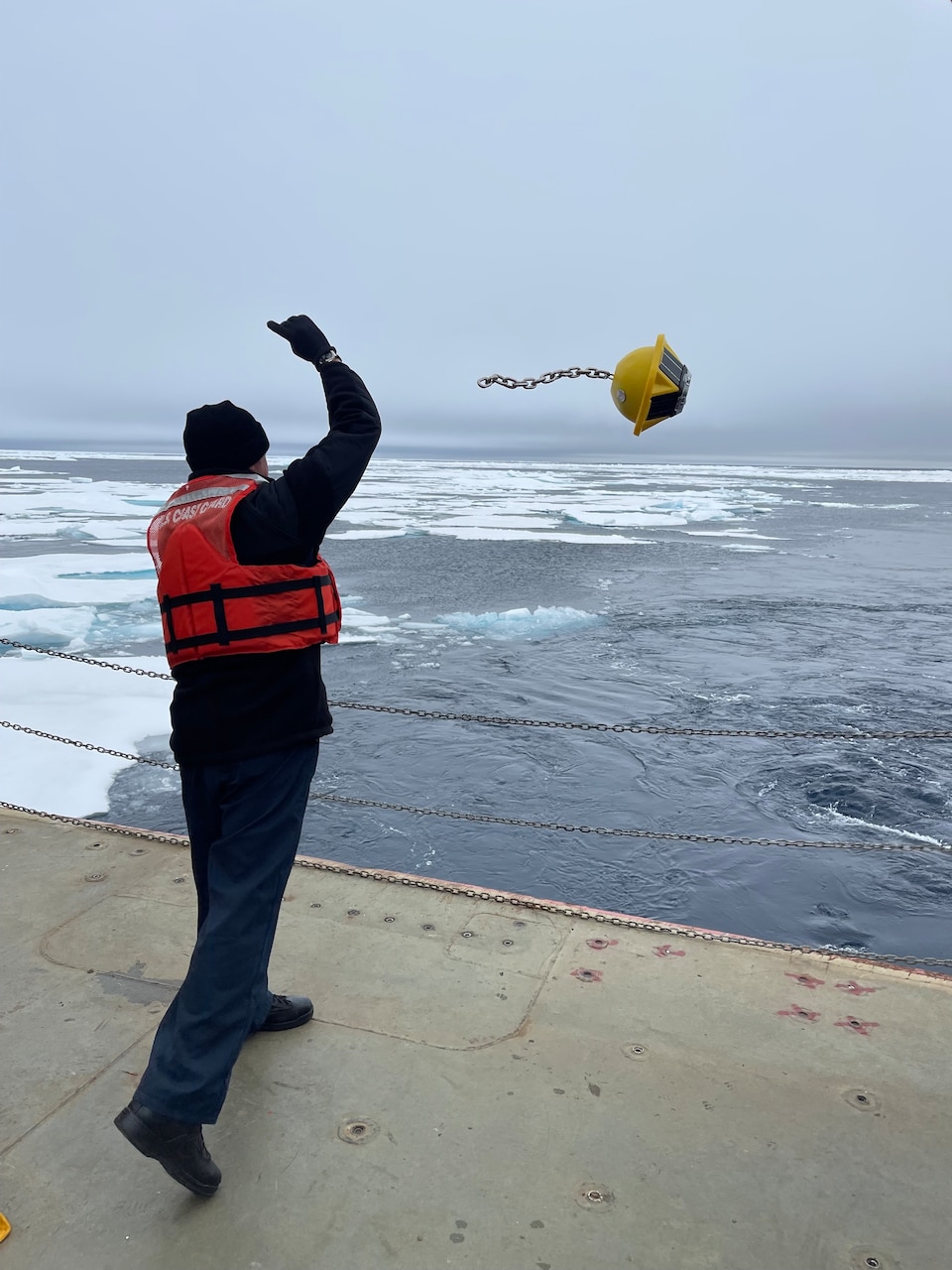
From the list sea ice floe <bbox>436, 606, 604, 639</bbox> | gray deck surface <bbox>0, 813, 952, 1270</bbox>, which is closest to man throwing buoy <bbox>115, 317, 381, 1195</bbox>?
gray deck surface <bbox>0, 813, 952, 1270</bbox>

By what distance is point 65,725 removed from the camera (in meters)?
7.94

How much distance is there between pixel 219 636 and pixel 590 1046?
1.43 meters

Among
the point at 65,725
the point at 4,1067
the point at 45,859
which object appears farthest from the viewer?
the point at 65,725

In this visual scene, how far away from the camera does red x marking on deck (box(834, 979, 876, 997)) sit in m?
2.58

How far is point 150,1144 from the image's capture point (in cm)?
178

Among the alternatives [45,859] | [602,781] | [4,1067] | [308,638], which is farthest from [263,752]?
[602,781]

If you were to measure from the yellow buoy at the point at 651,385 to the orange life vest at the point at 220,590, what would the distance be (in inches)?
35.3

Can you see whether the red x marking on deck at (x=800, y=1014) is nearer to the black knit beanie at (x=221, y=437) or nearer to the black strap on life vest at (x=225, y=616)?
the black strap on life vest at (x=225, y=616)

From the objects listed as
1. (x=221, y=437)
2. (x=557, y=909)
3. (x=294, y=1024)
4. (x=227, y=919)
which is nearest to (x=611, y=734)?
(x=557, y=909)

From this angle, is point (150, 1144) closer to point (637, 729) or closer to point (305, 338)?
point (305, 338)

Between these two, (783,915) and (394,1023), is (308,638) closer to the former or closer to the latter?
(394,1023)

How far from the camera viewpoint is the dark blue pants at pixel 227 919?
6.01 ft

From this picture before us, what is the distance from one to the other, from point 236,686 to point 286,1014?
1.04 m

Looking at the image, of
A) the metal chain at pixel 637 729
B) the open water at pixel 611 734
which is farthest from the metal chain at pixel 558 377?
the open water at pixel 611 734
